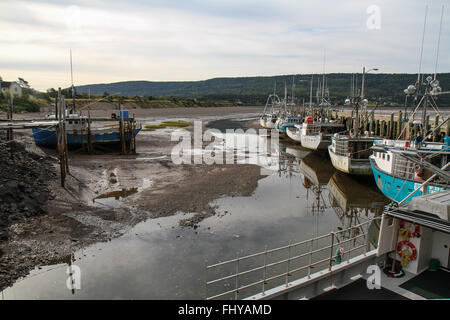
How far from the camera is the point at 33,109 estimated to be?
243 feet

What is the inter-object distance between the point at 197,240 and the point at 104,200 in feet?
28.9

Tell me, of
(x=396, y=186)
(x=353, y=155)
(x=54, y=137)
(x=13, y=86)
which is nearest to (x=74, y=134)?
(x=54, y=137)

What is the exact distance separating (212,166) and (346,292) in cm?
2549

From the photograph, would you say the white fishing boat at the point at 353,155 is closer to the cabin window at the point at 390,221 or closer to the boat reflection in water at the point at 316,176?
the boat reflection in water at the point at 316,176

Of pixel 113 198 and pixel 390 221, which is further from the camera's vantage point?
pixel 113 198

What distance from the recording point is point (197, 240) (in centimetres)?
1659

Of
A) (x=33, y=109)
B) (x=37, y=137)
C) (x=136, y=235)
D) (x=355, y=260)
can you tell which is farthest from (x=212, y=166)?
(x=33, y=109)

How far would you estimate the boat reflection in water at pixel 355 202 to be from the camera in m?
19.5

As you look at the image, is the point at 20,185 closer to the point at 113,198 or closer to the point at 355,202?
the point at 113,198

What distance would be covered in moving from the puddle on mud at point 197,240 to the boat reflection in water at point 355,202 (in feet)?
0.21

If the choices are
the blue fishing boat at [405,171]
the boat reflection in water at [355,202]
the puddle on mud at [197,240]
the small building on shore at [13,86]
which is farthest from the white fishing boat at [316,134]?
the small building on shore at [13,86]

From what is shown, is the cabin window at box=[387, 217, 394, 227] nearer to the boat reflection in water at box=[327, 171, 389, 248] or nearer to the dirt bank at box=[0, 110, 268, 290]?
the boat reflection in water at box=[327, 171, 389, 248]

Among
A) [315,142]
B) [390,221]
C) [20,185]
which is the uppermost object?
[390,221]

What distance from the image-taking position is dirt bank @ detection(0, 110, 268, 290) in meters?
14.7
